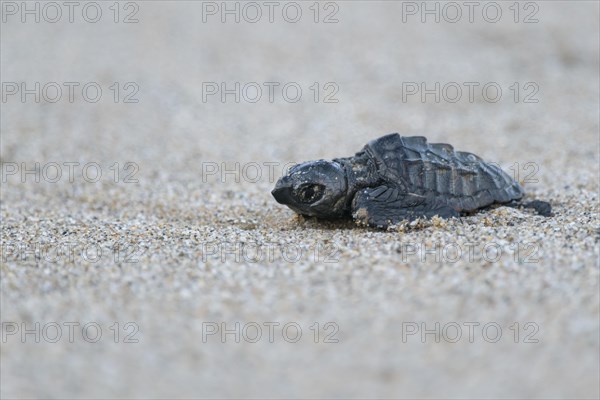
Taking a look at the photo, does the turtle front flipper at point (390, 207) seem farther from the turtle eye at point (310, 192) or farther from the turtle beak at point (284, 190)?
the turtle beak at point (284, 190)

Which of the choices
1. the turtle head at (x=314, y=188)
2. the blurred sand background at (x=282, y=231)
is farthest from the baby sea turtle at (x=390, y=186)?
the blurred sand background at (x=282, y=231)

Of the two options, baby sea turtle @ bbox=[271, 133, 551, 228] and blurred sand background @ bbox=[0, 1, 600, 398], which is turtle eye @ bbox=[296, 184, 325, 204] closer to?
baby sea turtle @ bbox=[271, 133, 551, 228]

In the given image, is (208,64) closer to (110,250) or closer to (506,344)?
(110,250)

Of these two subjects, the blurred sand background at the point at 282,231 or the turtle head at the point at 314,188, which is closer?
the blurred sand background at the point at 282,231

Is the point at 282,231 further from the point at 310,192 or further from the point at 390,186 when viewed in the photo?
the point at 390,186

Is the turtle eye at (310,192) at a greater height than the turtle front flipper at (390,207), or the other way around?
the turtle eye at (310,192)

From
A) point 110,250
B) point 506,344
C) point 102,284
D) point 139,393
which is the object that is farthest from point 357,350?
point 110,250

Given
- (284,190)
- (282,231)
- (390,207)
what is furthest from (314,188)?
(390,207)
